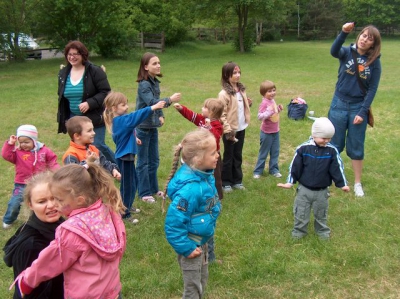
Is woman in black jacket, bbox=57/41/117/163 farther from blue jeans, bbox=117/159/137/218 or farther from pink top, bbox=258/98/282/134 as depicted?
pink top, bbox=258/98/282/134

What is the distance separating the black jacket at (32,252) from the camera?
219 cm

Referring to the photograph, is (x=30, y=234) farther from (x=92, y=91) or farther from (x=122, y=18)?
(x=122, y=18)

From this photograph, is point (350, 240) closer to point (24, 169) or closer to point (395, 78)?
point (24, 169)

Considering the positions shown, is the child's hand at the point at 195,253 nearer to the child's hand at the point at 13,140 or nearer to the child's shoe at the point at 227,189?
the child's hand at the point at 13,140

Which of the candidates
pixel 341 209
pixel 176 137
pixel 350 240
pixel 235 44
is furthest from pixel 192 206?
pixel 235 44

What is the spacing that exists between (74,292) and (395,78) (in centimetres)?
1699

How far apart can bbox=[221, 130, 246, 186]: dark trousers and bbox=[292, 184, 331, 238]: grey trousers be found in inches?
59.1

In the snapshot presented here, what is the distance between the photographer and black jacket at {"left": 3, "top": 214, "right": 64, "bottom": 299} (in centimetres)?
219

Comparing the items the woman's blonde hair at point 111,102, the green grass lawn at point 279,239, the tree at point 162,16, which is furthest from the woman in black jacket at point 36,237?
the tree at point 162,16

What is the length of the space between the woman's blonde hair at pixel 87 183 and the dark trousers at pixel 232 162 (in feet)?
10.8

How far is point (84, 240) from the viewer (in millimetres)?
2121

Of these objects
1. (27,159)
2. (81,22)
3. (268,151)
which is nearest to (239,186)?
(268,151)

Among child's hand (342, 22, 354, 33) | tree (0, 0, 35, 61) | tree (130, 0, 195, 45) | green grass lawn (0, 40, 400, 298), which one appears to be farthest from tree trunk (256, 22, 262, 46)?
child's hand (342, 22, 354, 33)

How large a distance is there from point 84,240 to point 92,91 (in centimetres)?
309
